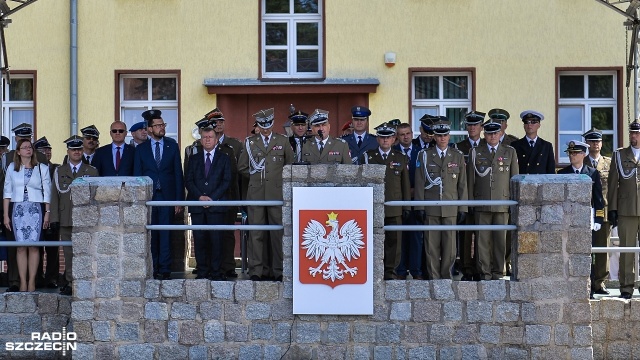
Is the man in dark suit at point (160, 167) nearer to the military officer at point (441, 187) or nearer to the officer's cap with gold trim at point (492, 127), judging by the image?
the military officer at point (441, 187)

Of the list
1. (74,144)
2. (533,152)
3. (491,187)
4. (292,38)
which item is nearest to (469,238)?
(491,187)

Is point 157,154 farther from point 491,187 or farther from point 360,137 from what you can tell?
point 491,187

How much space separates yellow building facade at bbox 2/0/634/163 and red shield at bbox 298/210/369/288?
665 centimetres

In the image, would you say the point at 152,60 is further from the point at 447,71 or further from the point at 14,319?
the point at 14,319

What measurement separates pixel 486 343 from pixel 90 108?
28.7 feet

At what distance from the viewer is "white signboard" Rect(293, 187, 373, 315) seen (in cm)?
1069

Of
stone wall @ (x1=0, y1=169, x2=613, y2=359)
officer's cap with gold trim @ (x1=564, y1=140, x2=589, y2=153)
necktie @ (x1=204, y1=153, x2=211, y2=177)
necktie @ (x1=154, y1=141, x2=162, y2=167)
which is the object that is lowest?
stone wall @ (x1=0, y1=169, x2=613, y2=359)

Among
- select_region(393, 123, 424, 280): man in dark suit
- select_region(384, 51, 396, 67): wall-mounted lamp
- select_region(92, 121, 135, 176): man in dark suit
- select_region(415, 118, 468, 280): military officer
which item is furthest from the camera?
select_region(384, 51, 396, 67): wall-mounted lamp

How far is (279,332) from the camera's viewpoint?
10.8m

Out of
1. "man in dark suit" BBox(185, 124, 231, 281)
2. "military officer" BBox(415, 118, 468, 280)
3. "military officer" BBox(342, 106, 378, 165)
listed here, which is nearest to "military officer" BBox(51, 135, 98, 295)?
"man in dark suit" BBox(185, 124, 231, 281)

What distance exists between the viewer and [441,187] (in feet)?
38.5

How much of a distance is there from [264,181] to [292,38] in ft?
20.2

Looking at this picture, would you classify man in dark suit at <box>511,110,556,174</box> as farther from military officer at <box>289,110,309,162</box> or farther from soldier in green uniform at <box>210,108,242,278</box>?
soldier in green uniform at <box>210,108,242,278</box>

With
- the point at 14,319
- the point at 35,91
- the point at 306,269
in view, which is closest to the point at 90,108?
the point at 35,91
